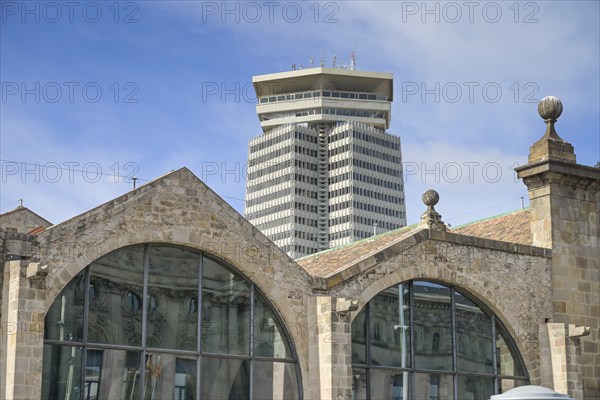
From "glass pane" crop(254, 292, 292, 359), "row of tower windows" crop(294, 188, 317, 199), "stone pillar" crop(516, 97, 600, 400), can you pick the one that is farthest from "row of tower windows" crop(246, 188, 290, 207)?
"glass pane" crop(254, 292, 292, 359)

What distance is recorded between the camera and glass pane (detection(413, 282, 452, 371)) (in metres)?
25.0

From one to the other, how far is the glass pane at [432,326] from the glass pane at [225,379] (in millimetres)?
4680

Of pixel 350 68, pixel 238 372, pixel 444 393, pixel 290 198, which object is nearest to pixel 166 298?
pixel 238 372

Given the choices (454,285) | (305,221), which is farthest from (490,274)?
(305,221)

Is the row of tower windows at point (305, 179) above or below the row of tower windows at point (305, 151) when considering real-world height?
below

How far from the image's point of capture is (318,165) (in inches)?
6806

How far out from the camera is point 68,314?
20.3 m

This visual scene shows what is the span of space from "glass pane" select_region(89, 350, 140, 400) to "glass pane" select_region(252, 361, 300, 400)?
275 centimetres

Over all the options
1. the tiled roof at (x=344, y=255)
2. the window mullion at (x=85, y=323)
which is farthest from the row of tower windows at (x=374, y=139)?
the window mullion at (x=85, y=323)

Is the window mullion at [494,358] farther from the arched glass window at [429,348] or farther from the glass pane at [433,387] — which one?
the glass pane at [433,387]

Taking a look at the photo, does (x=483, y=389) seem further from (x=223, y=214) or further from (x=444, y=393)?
(x=223, y=214)

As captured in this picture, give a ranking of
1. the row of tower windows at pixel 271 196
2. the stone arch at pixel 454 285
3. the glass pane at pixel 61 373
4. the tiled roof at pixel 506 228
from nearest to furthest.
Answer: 1. the glass pane at pixel 61 373
2. the stone arch at pixel 454 285
3. the tiled roof at pixel 506 228
4. the row of tower windows at pixel 271 196

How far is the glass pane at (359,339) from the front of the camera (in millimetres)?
→ 23719

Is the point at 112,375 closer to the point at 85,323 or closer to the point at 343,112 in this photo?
the point at 85,323
